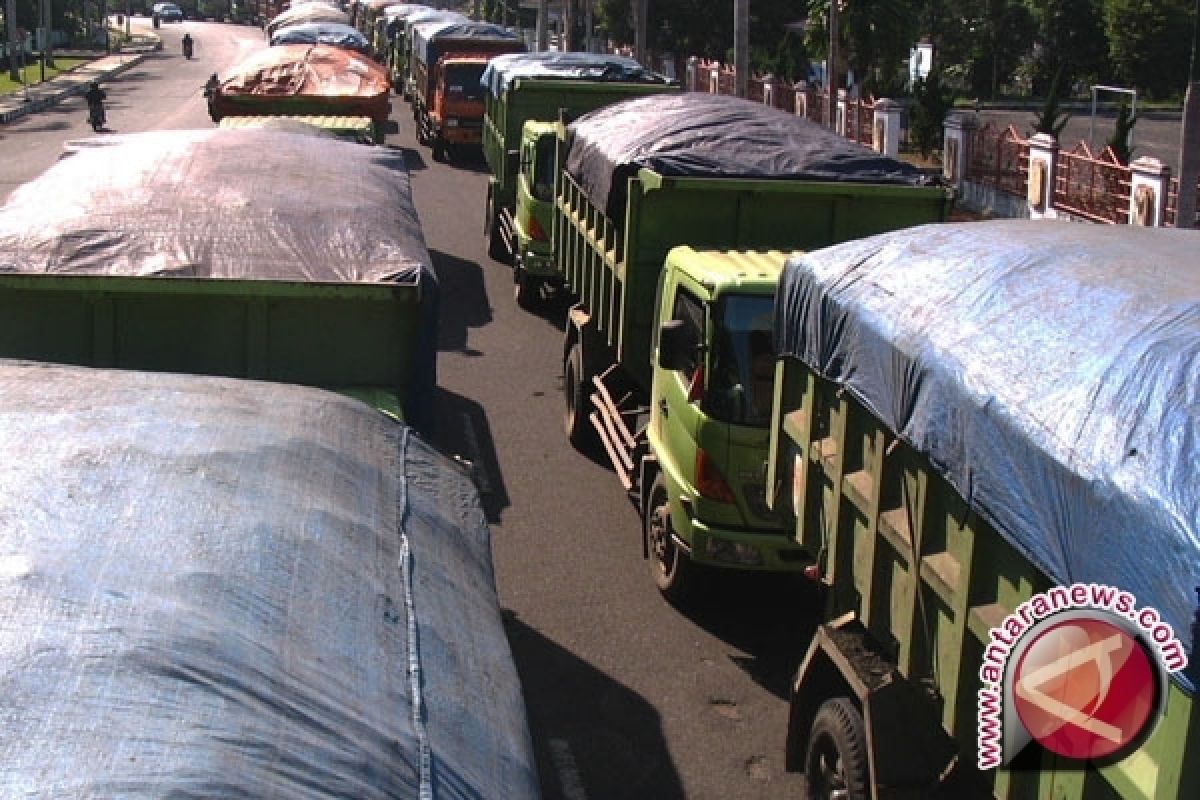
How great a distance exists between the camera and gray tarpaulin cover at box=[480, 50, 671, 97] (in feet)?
71.1

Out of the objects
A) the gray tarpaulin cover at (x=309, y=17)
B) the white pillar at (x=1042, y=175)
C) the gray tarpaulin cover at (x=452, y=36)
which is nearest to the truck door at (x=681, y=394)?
the white pillar at (x=1042, y=175)

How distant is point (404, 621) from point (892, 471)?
2172 mm

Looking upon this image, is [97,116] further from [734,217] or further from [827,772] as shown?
[827,772]

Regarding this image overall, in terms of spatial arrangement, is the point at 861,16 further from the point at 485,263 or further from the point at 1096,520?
the point at 1096,520

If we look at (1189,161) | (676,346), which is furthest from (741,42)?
(676,346)

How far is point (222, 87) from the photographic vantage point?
25938 mm

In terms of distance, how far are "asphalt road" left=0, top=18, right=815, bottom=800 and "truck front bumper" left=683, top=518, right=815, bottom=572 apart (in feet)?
1.95

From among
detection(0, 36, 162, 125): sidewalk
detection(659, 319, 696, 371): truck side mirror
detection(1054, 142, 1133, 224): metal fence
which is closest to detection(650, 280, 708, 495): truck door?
detection(659, 319, 696, 371): truck side mirror

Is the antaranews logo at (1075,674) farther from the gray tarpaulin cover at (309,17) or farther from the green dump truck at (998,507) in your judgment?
the gray tarpaulin cover at (309,17)

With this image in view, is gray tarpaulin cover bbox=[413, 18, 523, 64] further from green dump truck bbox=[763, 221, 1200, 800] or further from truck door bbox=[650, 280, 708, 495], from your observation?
green dump truck bbox=[763, 221, 1200, 800]

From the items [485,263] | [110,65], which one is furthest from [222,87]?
[110,65]

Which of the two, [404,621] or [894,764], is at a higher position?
[404,621]

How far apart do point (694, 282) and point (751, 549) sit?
1582 millimetres

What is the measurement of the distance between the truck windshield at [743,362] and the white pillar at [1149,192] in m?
13.2
